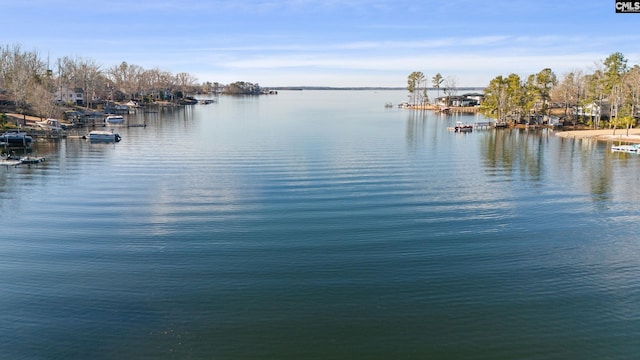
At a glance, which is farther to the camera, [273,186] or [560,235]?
[273,186]

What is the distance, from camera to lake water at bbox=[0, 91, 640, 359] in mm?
12758

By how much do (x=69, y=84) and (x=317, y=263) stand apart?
4081 inches

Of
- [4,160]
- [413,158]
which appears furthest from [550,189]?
[4,160]

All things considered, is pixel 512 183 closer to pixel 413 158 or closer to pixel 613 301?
pixel 413 158

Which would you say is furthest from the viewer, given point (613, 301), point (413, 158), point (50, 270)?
point (413, 158)

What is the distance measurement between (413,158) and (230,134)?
26.6 metres

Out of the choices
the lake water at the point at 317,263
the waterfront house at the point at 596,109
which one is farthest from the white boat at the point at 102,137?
the waterfront house at the point at 596,109

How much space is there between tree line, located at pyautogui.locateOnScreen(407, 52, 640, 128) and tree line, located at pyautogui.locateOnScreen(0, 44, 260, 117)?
2530 inches

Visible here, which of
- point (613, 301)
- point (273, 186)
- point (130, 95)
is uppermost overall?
point (130, 95)

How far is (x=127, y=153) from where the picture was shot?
4462 cm

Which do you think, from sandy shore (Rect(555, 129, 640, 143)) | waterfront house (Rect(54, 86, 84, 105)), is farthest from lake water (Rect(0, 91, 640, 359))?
waterfront house (Rect(54, 86, 84, 105))

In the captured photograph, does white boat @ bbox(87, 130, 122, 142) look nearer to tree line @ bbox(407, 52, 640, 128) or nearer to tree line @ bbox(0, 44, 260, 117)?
tree line @ bbox(0, 44, 260, 117)

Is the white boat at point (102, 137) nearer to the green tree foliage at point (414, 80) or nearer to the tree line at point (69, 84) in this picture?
the tree line at point (69, 84)

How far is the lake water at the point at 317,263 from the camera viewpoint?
12758 millimetres
